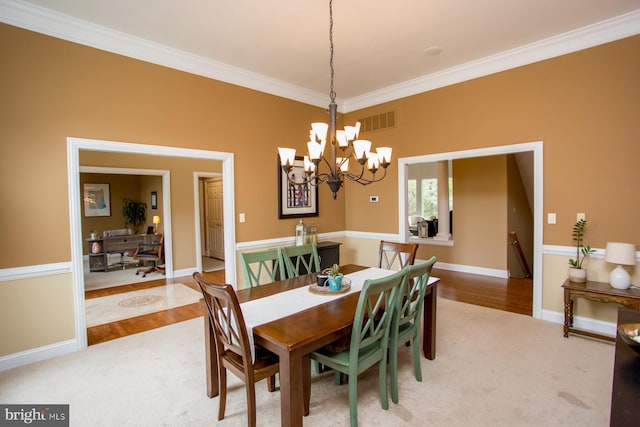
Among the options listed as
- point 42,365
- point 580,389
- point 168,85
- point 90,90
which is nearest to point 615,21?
point 580,389

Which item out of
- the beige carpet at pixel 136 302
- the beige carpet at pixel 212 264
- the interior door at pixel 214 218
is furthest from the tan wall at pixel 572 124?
the interior door at pixel 214 218

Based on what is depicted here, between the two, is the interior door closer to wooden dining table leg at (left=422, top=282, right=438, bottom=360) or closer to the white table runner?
the white table runner

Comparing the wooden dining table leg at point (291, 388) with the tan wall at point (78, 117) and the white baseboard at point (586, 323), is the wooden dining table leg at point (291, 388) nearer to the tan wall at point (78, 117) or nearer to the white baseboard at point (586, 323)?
the tan wall at point (78, 117)

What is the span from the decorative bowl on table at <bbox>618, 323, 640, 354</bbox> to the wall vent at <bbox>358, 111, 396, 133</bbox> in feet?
12.6

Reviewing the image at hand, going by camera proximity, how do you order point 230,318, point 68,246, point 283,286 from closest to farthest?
1. point 230,318
2. point 283,286
3. point 68,246

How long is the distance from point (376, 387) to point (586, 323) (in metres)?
2.57

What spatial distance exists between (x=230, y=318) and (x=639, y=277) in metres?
3.83

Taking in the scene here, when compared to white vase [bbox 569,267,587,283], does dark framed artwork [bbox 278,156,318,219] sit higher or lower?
higher

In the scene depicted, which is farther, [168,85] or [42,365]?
[168,85]

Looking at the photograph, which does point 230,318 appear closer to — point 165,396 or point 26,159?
point 165,396

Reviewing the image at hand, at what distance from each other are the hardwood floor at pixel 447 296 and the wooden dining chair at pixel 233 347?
2058mm

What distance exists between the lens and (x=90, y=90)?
10.2ft

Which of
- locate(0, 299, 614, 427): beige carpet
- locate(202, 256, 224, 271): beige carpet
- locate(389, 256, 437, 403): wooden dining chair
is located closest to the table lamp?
locate(0, 299, 614, 427): beige carpet

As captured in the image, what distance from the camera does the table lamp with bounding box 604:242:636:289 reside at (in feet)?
9.55
